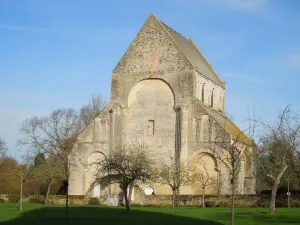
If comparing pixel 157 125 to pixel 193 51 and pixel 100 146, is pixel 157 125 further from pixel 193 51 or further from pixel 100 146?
pixel 193 51

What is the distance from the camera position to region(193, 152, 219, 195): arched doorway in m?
51.1

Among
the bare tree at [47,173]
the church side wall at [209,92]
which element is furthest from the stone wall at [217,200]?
the bare tree at [47,173]

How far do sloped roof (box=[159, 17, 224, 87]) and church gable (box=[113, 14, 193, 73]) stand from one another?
215cm

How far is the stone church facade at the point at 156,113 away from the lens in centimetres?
5269

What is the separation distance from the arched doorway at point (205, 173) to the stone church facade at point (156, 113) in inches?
4.1

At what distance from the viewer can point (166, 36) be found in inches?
2179

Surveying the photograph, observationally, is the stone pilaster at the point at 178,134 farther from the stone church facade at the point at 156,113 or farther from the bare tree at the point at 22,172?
the bare tree at the point at 22,172

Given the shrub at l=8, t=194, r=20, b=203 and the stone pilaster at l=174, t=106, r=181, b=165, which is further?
the shrub at l=8, t=194, r=20, b=203

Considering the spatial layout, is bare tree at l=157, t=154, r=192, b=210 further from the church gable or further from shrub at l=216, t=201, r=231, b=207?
the church gable

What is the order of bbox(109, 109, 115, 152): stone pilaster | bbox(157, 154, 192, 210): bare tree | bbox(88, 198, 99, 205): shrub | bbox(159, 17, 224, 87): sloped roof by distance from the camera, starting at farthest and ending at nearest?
bbox(159, 17, 224, 87): sloped roof
bbox(109, 109, 115, 152): stone pilaster
bbox(88, 198, 99, 205): shrub
bbox(157, 154, 192, 210): bare tree

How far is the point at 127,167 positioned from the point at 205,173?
1319 cm

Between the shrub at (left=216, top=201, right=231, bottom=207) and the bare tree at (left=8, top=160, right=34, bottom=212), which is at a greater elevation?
the bare tree at (left=8, top=160, right=34, bottom=212)

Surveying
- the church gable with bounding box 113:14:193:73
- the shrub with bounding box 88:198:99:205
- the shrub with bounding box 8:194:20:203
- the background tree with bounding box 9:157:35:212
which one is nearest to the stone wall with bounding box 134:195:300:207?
the shrub with bounding box 88:198:99:205

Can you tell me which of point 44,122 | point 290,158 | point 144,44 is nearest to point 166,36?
point 144,44
